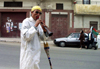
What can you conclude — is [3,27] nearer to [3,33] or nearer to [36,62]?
[3,33]

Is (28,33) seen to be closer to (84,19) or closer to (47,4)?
(47,4)

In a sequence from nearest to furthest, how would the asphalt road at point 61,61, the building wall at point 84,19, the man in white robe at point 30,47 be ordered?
1. the man in white robe at point 30,47
2. the asphalt road at point 61,61
3. the building wall at point 84,19

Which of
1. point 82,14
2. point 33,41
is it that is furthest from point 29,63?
point 82,14

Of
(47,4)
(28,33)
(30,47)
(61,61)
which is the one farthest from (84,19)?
(28,33)

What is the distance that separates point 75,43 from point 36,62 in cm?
1072

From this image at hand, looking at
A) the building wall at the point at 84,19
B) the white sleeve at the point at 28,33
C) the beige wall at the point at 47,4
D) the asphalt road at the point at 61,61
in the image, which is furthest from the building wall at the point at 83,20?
the white sleeve at the point at 28,33

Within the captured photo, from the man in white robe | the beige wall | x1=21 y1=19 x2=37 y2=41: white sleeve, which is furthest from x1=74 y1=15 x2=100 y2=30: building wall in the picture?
x1=21 y1=19 x2=37 y2=41: white sleeve

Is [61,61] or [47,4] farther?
[47,4]

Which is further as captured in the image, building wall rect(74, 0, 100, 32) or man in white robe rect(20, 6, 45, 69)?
building wall rect(74, 0, 100, 32)

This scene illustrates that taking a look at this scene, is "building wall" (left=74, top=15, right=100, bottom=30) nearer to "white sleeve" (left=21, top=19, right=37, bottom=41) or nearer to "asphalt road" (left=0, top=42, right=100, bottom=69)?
"asphalt road" (left=0, top=42, right=100, bottom=69)

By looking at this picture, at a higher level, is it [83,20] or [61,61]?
[83,20]

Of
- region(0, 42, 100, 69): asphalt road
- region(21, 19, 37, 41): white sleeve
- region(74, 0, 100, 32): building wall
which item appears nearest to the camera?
region(21, 19, 37, 41): white sleeve

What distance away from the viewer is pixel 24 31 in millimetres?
2137

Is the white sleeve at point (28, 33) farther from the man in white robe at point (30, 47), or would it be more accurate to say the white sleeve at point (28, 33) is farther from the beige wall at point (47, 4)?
the beige wall at point (47, 4)
